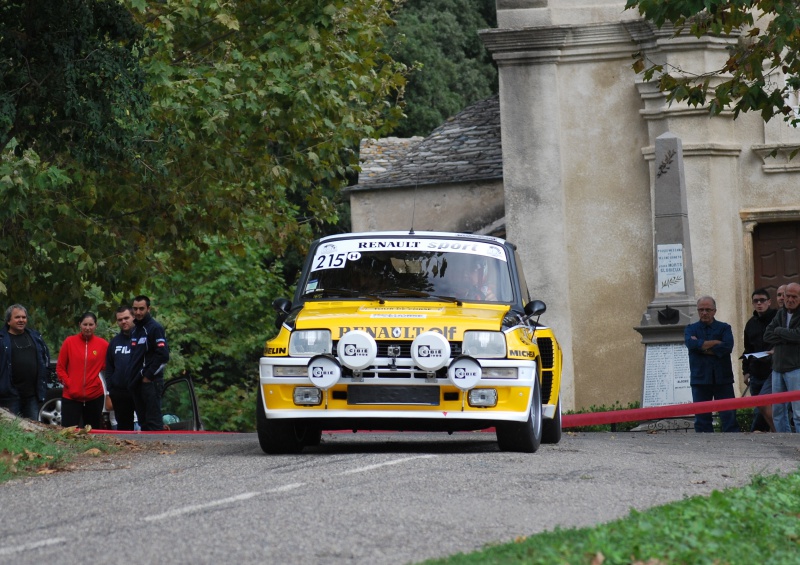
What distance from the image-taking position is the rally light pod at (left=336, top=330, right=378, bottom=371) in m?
11.3

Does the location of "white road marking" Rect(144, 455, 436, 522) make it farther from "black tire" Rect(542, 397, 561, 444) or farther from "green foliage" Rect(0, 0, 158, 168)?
"green foliage" Rect(0, 0, 158, 168)

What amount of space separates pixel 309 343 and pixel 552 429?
3202mm

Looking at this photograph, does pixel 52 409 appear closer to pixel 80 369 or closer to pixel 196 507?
pixel 80 369

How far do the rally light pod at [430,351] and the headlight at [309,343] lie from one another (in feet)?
2.18

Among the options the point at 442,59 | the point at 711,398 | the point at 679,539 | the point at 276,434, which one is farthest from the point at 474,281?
the point at 442,59

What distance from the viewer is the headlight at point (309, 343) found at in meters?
11.5

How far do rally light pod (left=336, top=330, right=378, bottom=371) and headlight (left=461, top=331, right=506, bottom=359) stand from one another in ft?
2.34

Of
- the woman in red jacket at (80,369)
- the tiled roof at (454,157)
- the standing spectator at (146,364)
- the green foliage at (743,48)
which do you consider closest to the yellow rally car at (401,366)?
the green foliage at (743,48)

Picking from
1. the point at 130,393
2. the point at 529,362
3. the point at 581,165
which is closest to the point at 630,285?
the point at 581,165

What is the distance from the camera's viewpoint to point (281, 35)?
61.8ft

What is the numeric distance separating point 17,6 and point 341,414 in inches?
209

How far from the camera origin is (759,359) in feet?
59.3

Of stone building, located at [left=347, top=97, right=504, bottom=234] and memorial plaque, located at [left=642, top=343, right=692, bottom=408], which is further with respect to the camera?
stone building, located at [left=347, top=97, right=504, bottom=234]

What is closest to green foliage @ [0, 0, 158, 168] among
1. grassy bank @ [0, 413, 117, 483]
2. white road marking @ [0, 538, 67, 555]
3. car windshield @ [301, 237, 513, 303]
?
grassy bank @ [0, 413, 117, 483]
